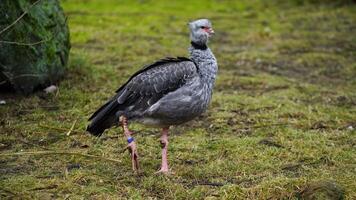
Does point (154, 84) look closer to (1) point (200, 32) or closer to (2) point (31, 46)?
(1) point (200, 32)

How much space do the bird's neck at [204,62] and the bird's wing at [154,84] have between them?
68 millimetres

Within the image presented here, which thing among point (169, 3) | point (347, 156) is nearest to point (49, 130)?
point (347, 156)

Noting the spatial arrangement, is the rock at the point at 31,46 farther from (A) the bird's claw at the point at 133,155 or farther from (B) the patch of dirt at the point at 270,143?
(B) the patch of dirt at the point at 270,143

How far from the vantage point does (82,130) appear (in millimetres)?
6617

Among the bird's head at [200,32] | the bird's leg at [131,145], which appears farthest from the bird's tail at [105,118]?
the bird's head at [200,32]

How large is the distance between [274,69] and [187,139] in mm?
4254

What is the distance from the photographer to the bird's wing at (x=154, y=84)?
210 inches

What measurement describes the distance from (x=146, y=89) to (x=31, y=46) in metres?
2.84

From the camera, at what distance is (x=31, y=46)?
7664mm

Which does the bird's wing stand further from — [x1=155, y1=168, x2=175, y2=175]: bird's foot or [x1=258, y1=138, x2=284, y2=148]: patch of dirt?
[x1=258, y1=138, x2=284, y2=148]: patch of dirt

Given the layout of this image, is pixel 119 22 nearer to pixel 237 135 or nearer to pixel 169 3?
pixel 169 3

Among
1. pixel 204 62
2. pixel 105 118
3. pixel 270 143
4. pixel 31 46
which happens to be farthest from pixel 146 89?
pixel 31 46

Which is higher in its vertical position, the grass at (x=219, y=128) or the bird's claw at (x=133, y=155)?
the bird's claw at (x=133, y=155)

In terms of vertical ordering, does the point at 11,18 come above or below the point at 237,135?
above
